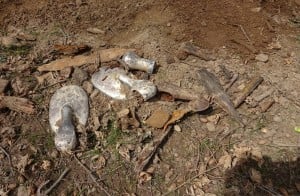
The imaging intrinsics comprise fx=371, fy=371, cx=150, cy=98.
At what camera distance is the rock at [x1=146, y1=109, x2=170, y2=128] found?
313 cm

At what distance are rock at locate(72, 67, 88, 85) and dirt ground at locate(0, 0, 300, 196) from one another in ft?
0.04

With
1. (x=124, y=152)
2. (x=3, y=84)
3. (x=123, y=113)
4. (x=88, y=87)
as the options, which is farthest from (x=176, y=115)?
(x=3, y=84)

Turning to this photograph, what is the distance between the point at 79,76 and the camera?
3434 mm

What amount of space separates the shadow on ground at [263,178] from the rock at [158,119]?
669 millimetres

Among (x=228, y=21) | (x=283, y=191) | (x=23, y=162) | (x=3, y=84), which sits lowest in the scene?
(x=283, y=191)

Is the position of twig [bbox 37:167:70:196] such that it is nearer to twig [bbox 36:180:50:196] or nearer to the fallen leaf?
twig [bbox 36:180:50:196]

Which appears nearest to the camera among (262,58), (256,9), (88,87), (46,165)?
(46,165)

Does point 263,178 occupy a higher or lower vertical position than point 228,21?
lower

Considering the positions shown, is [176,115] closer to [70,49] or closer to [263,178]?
[263,178]

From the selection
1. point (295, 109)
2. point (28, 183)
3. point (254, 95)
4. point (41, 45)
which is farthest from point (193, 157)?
point (41, 45)

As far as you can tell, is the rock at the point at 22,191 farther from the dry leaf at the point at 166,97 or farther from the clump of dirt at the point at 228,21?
the clump of dirt at the point at 228,21

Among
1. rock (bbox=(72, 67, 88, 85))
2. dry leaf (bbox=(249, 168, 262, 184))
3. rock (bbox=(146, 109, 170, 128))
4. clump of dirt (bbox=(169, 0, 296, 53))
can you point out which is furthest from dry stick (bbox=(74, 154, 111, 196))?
clump of dirt (bbox=(169, 0, 296, 53))

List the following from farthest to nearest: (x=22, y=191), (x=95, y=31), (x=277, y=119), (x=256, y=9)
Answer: (x=256, y=9), (x=95, y=31), (x=277, y=119), (x=22, y=191)

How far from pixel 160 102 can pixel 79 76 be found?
794 millimetres
